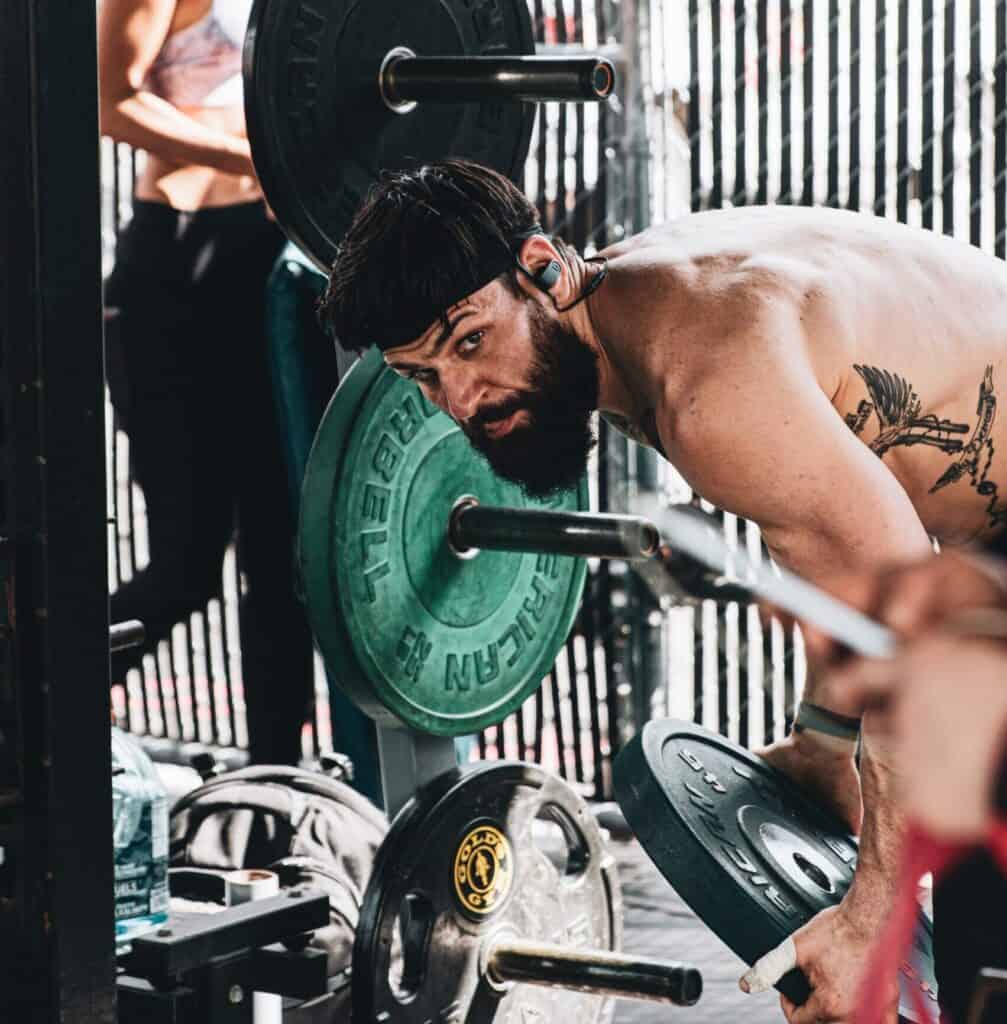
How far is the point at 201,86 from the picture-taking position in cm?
243

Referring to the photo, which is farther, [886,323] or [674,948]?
[674,948]

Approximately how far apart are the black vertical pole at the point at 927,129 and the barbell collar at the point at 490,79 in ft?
6.18

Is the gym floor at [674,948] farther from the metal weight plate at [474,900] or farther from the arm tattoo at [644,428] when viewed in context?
the arm tattoo at [644,428]

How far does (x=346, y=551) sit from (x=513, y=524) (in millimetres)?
213

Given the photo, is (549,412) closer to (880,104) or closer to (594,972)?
(594,972)

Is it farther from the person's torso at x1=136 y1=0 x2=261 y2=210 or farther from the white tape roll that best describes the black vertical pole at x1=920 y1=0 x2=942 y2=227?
the white tape roll

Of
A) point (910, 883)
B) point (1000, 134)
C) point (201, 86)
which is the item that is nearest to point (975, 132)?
point (1000, 134)

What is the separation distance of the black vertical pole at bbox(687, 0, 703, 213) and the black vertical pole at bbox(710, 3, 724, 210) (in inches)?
1.2

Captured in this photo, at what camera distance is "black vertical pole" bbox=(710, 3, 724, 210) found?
11.1ft

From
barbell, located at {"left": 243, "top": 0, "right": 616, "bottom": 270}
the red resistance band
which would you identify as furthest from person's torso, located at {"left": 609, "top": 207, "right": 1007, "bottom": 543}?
the red resistance band

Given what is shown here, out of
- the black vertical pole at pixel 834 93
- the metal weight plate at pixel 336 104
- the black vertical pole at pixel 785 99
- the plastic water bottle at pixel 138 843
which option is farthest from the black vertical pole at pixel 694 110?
the plastic water bottle at pixel 138 843

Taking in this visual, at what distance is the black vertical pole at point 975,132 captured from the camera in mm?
3234

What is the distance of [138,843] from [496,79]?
0.82 metres

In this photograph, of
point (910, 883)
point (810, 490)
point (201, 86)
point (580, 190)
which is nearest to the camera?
point (910, 883)
